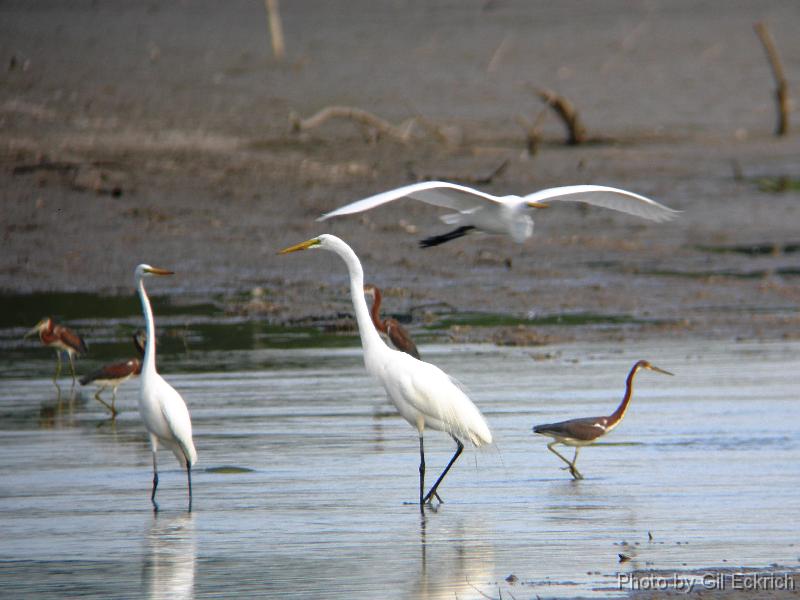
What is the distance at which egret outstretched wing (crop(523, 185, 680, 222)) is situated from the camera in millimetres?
10484

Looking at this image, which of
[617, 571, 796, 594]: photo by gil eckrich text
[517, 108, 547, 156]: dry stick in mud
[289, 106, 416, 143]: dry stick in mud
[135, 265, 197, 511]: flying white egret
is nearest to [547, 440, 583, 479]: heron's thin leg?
[135, 265, 197, 511]: flying white egret

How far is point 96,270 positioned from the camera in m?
18.8

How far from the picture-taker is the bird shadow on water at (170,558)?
7484 millimetres

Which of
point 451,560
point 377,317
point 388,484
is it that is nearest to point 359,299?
point 388,484

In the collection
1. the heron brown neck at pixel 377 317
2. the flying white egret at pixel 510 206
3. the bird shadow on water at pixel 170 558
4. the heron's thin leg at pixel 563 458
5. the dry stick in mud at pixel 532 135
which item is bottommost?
the bird shadow on water at pixel 170 558

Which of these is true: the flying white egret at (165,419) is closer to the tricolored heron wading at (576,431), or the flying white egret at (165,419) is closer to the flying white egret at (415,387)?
the flying white egret at (415,387)

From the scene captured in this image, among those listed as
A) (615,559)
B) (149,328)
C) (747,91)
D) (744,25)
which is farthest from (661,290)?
(744,25)

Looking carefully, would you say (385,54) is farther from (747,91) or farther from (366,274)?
(366,274)

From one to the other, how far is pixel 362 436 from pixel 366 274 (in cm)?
709

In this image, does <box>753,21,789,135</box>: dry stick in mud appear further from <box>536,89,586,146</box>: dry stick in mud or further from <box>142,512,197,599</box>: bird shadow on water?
<box>142,512,197,599</box>: bird shadow on water

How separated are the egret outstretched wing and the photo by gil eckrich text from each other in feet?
11.8

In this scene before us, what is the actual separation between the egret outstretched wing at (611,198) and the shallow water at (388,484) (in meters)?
1.53

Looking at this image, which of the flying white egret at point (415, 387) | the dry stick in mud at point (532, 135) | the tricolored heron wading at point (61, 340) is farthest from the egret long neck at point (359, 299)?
the dry stick in mud at point (532, 135)

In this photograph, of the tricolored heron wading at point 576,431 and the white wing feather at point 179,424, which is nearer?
the white wing feather at point 179,424
